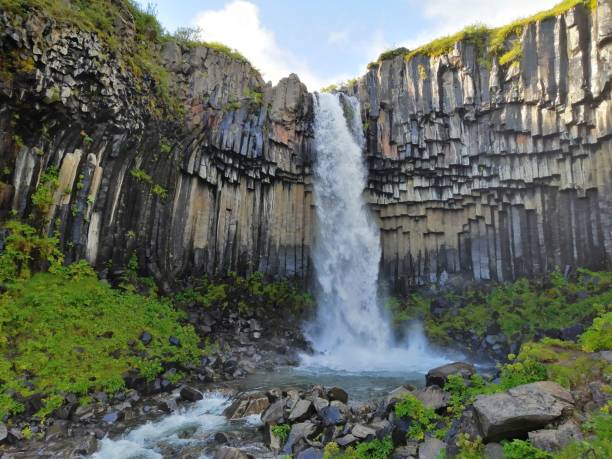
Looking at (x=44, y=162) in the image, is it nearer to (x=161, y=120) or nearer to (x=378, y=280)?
(x=161, y=120)

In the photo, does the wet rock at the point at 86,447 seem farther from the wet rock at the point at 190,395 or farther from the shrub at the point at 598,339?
the shrub at the point at 598,339

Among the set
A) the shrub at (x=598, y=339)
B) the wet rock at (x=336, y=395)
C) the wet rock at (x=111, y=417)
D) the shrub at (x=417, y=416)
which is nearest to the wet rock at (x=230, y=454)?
the shrub at (x=417, y=416)

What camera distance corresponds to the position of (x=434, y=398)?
730cm

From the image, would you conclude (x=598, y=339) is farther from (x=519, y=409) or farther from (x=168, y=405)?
(x=168, y=405)

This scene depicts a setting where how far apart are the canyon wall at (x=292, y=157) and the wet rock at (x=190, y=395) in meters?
6.48

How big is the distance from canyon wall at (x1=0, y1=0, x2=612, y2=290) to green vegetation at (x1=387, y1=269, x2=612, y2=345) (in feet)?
3.70

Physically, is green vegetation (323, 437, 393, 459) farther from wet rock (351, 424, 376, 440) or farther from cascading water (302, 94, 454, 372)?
cascading water (302, 94, 454, 372)

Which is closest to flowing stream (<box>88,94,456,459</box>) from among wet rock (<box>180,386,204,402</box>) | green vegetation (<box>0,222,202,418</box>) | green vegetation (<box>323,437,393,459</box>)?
wet rock (<box>180,386,204,402</box>)

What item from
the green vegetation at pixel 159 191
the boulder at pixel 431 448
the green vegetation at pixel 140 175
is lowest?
the boulder at pixel 431 448

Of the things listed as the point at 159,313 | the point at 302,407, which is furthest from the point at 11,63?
the point at 302,407

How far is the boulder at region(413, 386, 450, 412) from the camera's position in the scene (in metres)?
7.01

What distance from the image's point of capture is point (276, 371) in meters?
15.4

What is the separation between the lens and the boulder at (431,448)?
5724mm

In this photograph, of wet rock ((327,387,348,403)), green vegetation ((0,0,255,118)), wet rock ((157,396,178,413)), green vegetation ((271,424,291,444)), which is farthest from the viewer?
green vegetation ((0,0,255,118))
